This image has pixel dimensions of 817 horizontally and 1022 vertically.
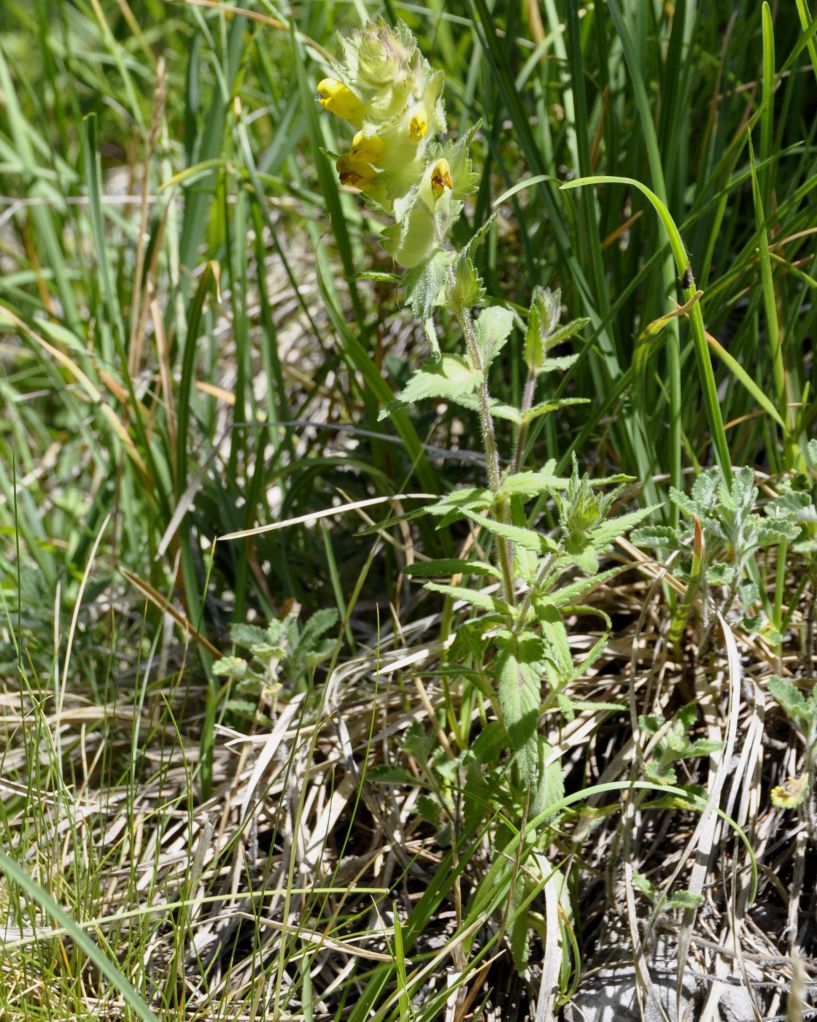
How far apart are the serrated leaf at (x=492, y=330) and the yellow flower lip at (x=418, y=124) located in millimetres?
259

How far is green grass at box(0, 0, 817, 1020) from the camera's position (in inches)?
50.6

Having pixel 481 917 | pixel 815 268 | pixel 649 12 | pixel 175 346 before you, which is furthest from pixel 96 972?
pixel 649 12

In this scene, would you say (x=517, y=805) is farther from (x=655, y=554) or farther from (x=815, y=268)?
(x=815, y=268)

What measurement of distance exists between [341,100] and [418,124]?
0.39 feet

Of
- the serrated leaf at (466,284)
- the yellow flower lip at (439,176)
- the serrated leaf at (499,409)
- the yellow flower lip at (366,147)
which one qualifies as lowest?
the serrated leaf at (499,409)

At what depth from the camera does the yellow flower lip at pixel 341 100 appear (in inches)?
43.1

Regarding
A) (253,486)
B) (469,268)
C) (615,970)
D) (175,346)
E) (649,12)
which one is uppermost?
(649,12)

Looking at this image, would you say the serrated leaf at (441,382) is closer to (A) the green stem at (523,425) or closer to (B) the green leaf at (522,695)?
(A) the green stem at (523,425)

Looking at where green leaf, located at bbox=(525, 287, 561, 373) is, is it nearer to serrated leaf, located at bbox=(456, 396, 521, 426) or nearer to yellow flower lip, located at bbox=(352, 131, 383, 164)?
serrated leaf, located at bbox=(456, 396, 521, 426)

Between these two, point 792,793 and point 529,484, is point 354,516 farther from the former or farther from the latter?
point 792,793

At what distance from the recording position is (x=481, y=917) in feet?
3.88

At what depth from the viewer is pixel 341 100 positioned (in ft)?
3.60

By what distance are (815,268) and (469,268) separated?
2.16 ft

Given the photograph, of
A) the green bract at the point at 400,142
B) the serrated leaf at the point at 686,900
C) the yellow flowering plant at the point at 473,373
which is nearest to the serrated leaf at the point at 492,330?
the yellow flowering plant at the point at 473,373
